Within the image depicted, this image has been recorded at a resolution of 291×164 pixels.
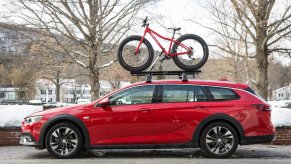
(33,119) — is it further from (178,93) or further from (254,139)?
(254,139)

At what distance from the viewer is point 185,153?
30.8 feet

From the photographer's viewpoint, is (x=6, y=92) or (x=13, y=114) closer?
(x=13, y=114)

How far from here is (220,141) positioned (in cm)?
849

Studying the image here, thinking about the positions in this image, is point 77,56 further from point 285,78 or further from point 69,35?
point 285,78

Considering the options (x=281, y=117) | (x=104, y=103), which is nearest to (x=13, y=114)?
(x=104, y=103)

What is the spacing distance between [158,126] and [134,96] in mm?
775

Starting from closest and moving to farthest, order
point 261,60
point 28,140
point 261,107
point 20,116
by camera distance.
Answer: point 261,107
point 28,140
point 20,116
point 261,60

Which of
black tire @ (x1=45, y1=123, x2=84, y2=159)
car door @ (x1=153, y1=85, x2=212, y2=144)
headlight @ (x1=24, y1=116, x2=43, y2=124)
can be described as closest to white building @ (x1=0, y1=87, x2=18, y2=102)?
headlight @ (x1=24, y1=116, x2=43, y2=124)

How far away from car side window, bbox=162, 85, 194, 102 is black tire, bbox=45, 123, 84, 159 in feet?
6.07

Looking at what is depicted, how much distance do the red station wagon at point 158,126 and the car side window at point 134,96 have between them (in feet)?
0.23

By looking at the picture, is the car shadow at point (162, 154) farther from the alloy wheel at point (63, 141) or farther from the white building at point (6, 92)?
the white building at point (6, 92)

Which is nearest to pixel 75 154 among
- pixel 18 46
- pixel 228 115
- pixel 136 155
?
pixel 136 155

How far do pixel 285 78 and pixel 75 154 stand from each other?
104470 mm

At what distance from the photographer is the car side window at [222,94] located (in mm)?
8672
